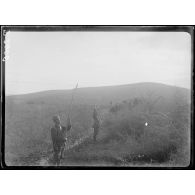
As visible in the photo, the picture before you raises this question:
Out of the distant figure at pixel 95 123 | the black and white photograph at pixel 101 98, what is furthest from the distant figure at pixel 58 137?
the distant figure at pixel 95 123

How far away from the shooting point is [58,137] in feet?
→ 8.04

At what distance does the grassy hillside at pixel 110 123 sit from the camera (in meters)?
2.44

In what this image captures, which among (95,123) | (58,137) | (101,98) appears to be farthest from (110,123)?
(58,137)

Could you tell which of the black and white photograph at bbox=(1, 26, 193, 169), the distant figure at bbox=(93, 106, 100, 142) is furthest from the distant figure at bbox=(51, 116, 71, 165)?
the distant figure at bbox=(93, 106, 100, 142)

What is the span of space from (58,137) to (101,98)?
51 cm

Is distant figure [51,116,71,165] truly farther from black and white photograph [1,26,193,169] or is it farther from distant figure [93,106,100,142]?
distant figure [93,106,100,142]

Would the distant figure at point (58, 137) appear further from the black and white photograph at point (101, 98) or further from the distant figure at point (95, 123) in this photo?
the distant figure at point (95, 123)

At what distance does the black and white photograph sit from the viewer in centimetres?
244

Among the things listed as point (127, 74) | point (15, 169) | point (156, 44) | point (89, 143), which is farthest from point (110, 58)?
point (15, 169)

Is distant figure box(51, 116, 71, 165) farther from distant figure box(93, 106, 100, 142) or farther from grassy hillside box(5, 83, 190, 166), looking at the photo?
distant figure box(93, 106, 100, 142)

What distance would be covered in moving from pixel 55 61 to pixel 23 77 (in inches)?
12.4

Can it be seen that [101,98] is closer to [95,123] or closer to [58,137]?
[95,123]

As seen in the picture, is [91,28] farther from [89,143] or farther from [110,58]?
[89,143]

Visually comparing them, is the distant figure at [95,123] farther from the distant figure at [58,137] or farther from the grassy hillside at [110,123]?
the distant figure at [58,137]
